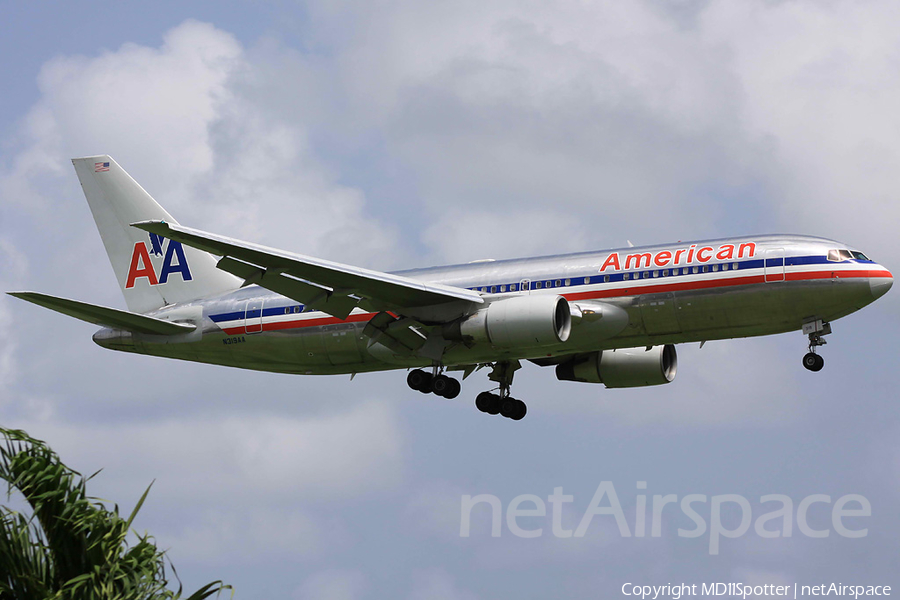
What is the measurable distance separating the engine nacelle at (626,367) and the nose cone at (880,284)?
32.2 feet

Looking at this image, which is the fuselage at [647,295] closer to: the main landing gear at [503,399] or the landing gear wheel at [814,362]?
the landing gear wheel at [814,362]

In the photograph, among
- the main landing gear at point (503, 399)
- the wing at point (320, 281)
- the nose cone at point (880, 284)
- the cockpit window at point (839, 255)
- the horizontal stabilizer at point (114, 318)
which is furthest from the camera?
the main landing gear at point (503, 399)

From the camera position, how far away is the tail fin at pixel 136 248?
43.6 metres

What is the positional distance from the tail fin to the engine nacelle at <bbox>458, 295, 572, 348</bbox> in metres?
12.6

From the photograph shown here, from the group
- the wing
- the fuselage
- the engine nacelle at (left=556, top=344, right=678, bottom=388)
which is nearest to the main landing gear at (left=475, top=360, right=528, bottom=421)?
the engine nacelle at (left=556, top=344, right=678, bottom=388)

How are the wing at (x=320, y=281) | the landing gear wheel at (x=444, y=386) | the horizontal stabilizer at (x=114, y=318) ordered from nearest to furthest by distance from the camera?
1. the wing at (x=320, y=281)
2. the horizontal stabilizer at (x=114, y=318)
3. the landing gear wheel at (x=444, y=386)

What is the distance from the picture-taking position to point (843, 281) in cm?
3441

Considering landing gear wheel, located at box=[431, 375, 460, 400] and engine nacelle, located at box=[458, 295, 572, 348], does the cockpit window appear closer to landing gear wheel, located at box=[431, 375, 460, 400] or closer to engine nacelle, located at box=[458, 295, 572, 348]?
engine nacelle, located at box=[458, 295, 572, 348]

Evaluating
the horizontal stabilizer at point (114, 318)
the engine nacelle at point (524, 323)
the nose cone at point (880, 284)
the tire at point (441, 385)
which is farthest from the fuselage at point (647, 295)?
the horizontal stabilizer at point (114, 318)

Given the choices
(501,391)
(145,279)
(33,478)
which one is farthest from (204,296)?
(33,478)

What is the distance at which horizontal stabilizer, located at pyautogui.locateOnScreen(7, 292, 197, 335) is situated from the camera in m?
37.2

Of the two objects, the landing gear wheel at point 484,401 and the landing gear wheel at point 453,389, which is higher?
the landing gear wheel at point 484,401

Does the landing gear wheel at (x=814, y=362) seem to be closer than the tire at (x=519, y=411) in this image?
Yes

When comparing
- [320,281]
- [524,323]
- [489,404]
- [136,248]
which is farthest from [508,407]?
[136,248]
